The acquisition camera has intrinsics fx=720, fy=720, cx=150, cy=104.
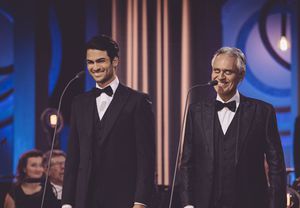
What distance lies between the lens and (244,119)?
398 cm

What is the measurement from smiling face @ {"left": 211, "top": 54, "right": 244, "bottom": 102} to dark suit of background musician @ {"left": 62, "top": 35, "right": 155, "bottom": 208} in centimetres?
43

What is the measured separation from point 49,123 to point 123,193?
4684mm

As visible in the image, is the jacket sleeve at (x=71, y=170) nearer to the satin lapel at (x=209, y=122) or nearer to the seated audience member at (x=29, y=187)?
the satin lapel at (x=209, y=122)

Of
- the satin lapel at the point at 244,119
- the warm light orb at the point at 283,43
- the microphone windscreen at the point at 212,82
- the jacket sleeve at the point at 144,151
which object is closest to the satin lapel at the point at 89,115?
the jacket sleeve at the point at 144,151

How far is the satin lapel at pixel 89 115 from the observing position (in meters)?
3.98

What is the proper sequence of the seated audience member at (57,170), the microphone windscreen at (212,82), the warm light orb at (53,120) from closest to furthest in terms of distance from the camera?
the microphone windscreen at (212,82) < the seated audience member at (57,170) < the warm light orb at (53,120)

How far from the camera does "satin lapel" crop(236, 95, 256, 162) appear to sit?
392cm

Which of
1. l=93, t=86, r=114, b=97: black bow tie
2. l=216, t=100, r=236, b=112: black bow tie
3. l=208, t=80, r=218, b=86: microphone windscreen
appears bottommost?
l=216, t=100, r=236, b=112: black bow tie

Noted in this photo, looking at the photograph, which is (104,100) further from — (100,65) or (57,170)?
(57,170)

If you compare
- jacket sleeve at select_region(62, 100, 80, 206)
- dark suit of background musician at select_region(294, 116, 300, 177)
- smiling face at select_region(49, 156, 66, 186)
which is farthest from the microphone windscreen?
smiling face at select_region(49, 156, 66, 186)

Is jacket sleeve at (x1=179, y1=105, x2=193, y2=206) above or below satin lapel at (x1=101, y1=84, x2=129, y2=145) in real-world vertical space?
below

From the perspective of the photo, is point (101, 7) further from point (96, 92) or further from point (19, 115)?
point (96, 92)

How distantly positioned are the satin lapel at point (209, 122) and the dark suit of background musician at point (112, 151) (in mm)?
300

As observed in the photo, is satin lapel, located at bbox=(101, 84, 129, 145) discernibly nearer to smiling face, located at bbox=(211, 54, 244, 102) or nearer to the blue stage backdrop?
smiling face, located at bbox=(211, 54, 244, 102)
